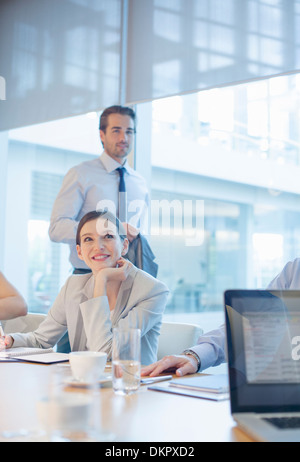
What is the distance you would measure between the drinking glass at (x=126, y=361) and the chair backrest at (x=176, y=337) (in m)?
0.80

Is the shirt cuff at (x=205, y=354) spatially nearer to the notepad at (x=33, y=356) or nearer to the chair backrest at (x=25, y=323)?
the notepad at (x=33, y=356)

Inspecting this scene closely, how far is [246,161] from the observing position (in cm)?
332

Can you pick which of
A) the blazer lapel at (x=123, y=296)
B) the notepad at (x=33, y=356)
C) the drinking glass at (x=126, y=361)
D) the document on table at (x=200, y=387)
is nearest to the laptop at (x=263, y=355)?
the document on table at (x=200, y=387)

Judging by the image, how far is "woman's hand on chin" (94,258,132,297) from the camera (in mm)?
2314

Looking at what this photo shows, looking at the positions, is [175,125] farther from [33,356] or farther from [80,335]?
[33,356]

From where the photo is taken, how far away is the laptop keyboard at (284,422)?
96 centimetres

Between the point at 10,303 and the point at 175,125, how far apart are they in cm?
170

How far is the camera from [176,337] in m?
2.21

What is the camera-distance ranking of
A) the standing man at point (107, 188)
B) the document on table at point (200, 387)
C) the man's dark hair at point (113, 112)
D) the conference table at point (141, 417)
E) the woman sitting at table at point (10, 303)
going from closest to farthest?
the conference table at point (141, 417)
the document on table at point (200, 387)
the woman sitting at table at point (10, 303)
the standing man at point (107, 188)
the man's dark hair at point (113, 112)

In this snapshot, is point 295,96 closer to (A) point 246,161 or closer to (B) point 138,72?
(A) point 246,161

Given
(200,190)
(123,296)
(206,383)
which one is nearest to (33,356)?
(123,296)

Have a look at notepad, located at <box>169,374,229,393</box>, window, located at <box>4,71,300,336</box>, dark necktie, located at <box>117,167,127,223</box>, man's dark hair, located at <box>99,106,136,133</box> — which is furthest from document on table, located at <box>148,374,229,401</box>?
man's dark hair, located at <box>99,106,136,133</box>

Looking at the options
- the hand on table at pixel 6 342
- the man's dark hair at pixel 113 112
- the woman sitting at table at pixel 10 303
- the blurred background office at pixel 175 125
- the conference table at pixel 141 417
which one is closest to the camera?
the conference table at pixel 141 417

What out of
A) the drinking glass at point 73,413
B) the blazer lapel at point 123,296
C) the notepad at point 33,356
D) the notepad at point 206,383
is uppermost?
the blazer lapel at point 123,296
